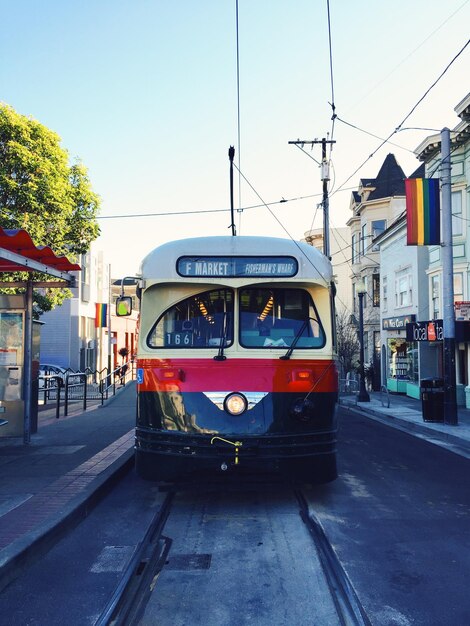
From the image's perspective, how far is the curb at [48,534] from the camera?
444cm

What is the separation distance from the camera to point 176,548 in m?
5.19

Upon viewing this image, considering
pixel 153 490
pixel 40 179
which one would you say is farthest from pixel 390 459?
pixel 40 179

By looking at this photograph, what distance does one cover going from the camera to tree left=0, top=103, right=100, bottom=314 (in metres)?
17.5

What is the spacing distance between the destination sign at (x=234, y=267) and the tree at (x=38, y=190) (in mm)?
12580

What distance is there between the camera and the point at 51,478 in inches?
291

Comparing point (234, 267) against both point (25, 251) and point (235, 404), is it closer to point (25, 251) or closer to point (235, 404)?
point (235, 404)

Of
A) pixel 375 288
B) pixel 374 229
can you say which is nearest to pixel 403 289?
pixel 375 288

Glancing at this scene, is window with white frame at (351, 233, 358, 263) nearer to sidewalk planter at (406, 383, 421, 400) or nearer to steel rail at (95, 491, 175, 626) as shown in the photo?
sidewalk planter at (406, 383, 421, 400)

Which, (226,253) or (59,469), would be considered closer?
(226,253)

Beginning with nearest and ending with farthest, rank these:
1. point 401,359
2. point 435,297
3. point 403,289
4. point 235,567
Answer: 1. point 235,567
2. point 435,297
3. point 401,359
4. point 403,289

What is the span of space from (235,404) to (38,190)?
14.2 meters

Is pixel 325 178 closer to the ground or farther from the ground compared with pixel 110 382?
farther from the ground

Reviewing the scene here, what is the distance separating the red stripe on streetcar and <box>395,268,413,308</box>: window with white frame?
2231 centimetres

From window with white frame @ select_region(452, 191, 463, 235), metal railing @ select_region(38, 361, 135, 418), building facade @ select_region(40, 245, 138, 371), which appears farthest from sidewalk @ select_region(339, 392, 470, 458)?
building facade @ select_region(40, 245, 138, 371)
